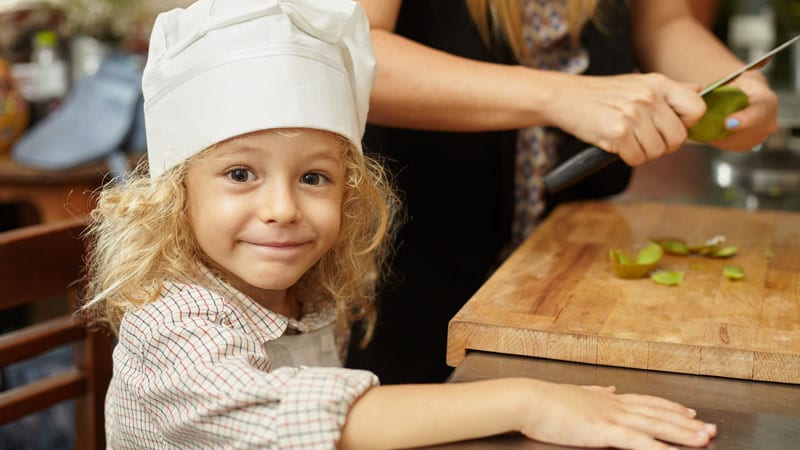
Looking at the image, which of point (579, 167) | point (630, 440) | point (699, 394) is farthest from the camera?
point (579, 167)

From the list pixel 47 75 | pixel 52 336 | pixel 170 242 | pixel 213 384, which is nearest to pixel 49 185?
pixel 47 75

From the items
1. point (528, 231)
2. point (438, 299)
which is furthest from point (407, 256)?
point (528, 231)

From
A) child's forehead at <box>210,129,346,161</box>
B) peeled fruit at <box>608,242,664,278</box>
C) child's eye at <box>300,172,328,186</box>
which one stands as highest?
child's forehead at <box>210,129,346,161</box>

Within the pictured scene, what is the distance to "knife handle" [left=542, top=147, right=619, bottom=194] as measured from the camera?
48.8 inches

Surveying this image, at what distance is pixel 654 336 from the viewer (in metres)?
0.96

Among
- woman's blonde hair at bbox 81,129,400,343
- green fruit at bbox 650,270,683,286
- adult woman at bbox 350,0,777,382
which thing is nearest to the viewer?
woman's blonde hair at bbox 81,129,400,343

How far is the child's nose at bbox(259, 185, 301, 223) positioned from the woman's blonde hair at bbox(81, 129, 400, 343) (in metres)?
0.06

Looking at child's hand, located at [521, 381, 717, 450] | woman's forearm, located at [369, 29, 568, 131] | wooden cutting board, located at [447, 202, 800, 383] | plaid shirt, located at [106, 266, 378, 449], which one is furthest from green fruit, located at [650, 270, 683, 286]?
plaid shirt, located at [106, 266, 378, 449]

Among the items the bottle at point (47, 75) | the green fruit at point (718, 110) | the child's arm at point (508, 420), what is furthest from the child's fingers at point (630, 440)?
the bottle at point (47, 75)

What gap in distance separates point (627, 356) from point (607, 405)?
0.16 m

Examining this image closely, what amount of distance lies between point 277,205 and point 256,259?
0.24ft

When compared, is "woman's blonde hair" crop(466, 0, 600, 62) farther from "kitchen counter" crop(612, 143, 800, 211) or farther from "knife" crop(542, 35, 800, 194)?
"kitchen counter" crop(612, 143, 800, 211)

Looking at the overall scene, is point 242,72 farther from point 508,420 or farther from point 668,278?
point 668,278

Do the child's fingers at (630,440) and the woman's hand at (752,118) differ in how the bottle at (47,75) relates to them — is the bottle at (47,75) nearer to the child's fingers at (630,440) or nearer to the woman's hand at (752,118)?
the woman's hand at (752,118)
